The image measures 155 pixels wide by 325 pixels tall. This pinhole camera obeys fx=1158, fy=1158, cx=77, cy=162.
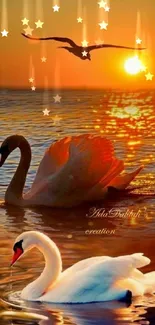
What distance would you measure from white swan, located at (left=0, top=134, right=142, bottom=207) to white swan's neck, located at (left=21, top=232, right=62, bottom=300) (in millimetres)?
5744

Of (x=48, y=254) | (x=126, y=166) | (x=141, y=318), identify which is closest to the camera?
(x=141, y=318)

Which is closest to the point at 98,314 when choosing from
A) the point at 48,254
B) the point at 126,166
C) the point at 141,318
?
the point at 141,318

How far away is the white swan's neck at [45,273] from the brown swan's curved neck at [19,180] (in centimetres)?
632

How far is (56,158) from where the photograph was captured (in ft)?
58.4

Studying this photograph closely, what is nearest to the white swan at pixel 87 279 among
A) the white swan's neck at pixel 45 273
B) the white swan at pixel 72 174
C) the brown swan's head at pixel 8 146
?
the white swan's neck at pixel 45 273

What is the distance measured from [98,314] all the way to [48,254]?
3.78ft

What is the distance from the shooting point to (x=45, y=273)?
11352 mm

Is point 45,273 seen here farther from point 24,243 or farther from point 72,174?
→ point 72,174

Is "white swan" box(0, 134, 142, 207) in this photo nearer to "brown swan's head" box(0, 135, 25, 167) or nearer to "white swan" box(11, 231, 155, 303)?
"brown swan's head" box(0, 135, 25, 167)

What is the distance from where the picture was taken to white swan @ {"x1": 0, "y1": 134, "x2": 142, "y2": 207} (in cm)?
1728

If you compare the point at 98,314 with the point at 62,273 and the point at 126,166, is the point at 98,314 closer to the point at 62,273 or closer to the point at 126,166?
the point at 62,273

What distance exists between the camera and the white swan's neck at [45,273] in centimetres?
1118

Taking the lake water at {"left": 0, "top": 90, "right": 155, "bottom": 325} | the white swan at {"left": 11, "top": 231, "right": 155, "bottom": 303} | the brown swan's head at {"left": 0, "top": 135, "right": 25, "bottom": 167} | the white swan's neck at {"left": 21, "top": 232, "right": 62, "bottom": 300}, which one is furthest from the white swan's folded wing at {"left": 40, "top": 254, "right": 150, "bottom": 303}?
the brown swan's head at {"left": 0, "top": 135, "right": 25, "bottom": 167}

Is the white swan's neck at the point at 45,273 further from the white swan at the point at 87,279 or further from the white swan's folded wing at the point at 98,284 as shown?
the white swan's folded wing at the point at 98,284
